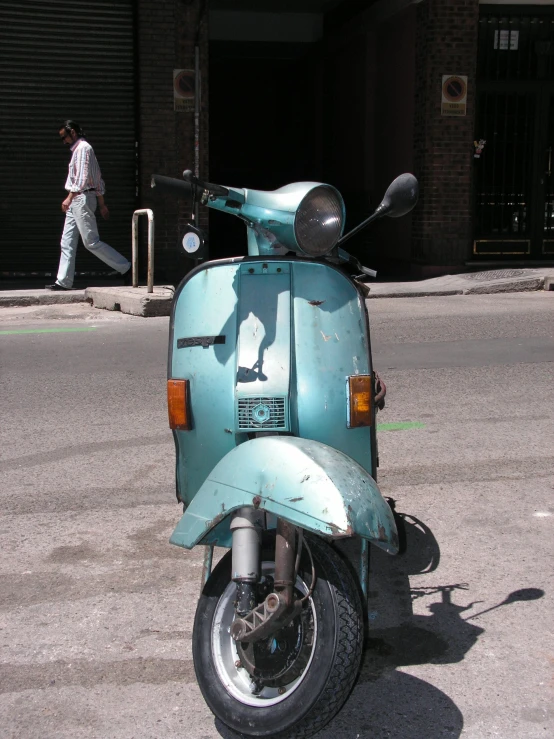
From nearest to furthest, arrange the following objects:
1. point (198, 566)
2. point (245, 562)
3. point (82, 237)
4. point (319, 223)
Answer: point (245, 562) → point (319, 223) → point (198, 566) → point (82, 237)

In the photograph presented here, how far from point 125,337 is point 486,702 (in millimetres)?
7033

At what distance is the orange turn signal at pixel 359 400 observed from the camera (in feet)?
11.0

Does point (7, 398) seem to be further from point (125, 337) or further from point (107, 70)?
Answer: point (107, 70)

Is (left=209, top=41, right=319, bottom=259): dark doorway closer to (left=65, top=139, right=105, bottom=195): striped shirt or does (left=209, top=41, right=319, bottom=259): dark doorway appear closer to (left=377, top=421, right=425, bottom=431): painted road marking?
(left=65, top=139, right=105, bottom=195): striped shirt

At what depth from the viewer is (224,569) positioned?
2.82m

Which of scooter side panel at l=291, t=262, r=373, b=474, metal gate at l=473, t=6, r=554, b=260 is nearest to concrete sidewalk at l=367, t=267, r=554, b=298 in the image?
metal gate at l=473, t=6, r=554, b=260

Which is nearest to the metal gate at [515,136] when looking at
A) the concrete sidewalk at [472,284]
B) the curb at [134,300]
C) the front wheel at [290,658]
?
the concrete sidewalk at [472,284]

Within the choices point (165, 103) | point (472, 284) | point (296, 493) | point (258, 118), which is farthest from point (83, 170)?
point (258, 118)

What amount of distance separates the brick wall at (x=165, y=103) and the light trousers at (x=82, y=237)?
1199 mm

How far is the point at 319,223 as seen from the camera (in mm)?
3260

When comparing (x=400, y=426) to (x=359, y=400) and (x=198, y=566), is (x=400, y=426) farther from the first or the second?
(x=359, y=400)

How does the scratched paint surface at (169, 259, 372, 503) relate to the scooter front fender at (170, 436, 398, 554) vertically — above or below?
above

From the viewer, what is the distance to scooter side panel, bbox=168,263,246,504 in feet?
11.0

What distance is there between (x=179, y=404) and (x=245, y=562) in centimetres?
92
